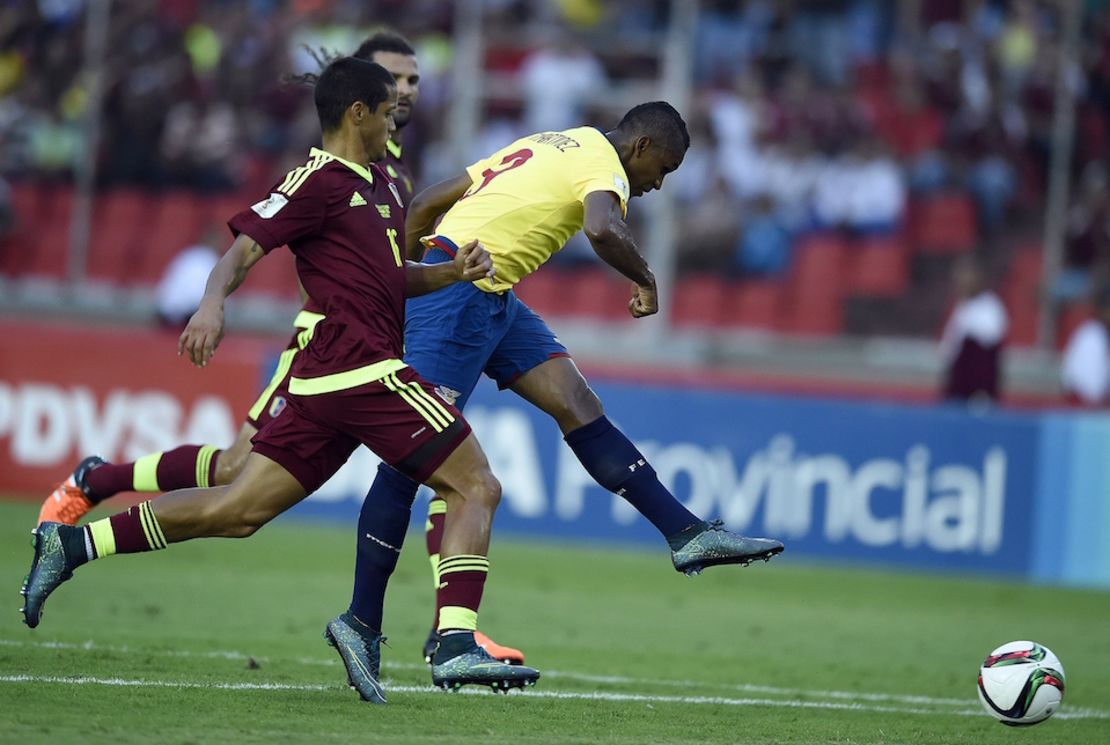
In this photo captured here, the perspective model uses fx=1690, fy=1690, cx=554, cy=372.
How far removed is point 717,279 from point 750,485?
16.8ft

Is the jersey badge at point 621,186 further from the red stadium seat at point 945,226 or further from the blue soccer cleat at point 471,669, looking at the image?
the red stadium seat at point 945,226

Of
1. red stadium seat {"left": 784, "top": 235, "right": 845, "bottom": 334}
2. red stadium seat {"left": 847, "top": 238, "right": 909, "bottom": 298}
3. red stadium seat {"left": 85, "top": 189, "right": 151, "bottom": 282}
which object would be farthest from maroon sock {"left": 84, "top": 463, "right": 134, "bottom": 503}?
red stadium seat {"left": 85, "top": 189, "right": 151, "bottom": 282}

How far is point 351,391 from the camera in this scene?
6.19 m

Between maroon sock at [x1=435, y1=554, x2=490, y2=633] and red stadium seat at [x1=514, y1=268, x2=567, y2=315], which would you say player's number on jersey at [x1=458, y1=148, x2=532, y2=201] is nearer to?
maroon sock at [x1=435, y1=554, x2=490, y2=633]

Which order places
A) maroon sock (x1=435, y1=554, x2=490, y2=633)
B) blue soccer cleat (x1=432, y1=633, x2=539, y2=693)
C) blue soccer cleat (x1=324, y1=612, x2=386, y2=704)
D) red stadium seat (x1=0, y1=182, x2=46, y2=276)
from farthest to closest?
red stadium seat (x1=0, y1=182, x2=46, y2=276) → blue soccer cleat (x1=324, y1=612, x2=386, y2=704) → maroon sock (x1=435, y1=554, x2=490, y2=633) → blue soccer cleat (x1=432, y1=633, x2=539, y2=693)

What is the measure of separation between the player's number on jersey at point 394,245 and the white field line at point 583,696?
1.73m

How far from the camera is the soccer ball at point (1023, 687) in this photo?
6.55 metres

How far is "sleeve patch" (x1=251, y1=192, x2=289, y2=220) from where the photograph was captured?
20.0 ft

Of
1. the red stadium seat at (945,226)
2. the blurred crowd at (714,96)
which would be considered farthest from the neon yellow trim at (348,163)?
the red stadium seat at (945,226)

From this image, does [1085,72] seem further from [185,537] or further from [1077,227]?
[185,537]

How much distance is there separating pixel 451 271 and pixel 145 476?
2.33 meters

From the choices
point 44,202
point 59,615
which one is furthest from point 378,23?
point 59,615

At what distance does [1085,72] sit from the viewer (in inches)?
756

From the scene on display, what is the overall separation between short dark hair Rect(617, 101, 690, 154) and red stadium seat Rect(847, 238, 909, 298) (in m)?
11.6
